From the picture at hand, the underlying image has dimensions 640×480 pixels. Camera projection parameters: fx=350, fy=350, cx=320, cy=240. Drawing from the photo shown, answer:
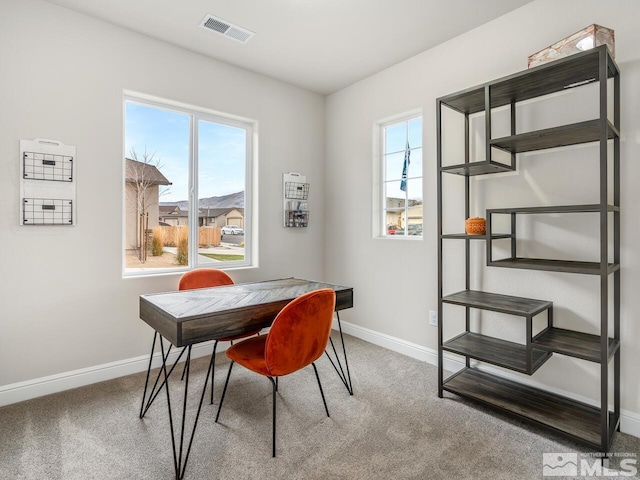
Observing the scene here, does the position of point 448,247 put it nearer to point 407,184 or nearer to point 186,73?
point 407,184

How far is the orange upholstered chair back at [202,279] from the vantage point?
2752mm

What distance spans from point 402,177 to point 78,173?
267cm

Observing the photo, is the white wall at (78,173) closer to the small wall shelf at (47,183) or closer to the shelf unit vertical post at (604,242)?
the small wall shelf at (47,183)

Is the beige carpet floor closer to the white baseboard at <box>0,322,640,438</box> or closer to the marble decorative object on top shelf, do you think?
the white baseboard at <box>0,322,640,438</box>

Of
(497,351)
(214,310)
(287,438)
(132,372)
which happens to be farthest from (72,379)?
(497,351)

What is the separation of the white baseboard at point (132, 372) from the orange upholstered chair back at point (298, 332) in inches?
58.7

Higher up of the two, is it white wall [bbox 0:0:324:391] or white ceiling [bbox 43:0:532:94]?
white ceiling [bbox 43:0:532:94]

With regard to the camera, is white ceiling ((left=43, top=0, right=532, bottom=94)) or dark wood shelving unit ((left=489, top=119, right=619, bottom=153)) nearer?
dark wood shelving unit ((left=489, top=119, right=619, bottom=153))

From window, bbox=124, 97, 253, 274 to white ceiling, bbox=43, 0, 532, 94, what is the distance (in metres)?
0.60

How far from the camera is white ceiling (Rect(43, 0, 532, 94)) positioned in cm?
242

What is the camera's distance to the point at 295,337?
1.82 m

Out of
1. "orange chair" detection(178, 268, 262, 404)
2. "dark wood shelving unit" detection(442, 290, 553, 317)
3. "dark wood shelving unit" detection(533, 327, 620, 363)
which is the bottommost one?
"dark wood shelving unit" detection(533, 327, 620, 363)

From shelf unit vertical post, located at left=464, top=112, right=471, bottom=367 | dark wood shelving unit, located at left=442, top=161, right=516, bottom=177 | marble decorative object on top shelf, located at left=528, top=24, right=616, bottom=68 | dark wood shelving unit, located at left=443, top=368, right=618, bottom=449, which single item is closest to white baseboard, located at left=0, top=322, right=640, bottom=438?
dark wood shelving unit, located at left=443, top=368, right=618, bottom=449

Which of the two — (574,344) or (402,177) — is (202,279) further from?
(574,344)
